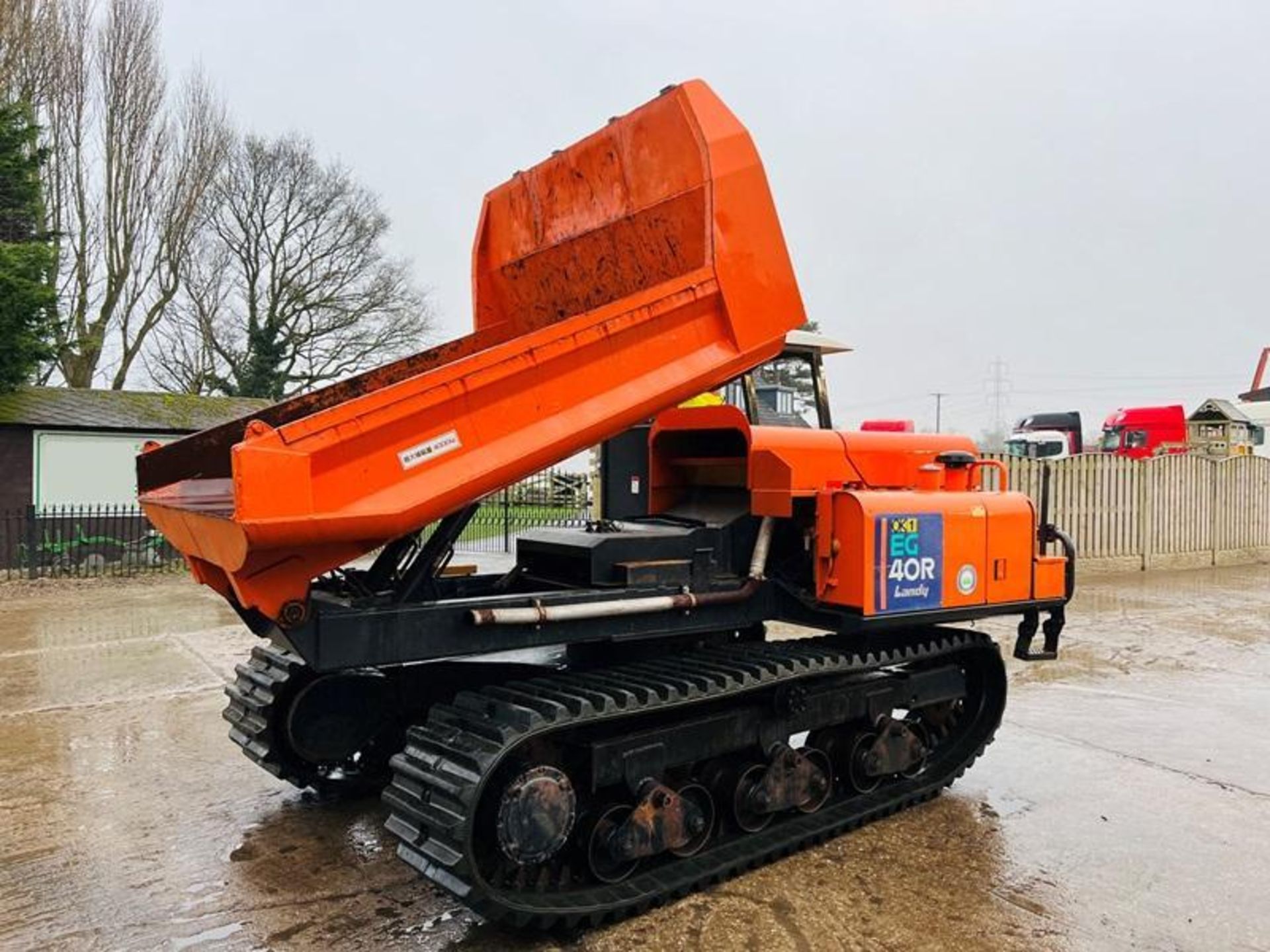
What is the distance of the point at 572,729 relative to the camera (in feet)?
11.8

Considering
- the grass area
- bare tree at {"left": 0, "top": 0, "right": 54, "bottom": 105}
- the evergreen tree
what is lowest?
the grass area

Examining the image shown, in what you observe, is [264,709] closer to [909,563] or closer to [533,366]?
[533,366]

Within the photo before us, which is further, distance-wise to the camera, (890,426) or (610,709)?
(890,426)

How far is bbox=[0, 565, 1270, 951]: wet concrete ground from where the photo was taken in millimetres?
3482

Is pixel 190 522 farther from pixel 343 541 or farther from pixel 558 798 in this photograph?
pixel 558 798

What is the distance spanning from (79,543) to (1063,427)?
70.9 feet

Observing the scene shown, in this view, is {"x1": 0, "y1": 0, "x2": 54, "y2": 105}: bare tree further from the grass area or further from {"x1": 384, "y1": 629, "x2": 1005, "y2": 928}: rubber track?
{"x1": 384, "y1": 629, "x2": 1005, "y2": 928}: rubber track

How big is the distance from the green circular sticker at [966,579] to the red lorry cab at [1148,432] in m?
18.9

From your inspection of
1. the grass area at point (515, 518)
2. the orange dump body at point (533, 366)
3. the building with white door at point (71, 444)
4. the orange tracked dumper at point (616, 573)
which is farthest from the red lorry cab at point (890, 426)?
the building with white door at point (71, 444)

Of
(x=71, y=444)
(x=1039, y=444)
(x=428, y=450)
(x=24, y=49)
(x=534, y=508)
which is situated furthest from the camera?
(x=24, y=49)

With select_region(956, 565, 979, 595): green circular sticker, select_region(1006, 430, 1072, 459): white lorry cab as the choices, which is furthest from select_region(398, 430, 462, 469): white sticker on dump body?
select_region(1006, 430, 1072, 459): white lorry cab

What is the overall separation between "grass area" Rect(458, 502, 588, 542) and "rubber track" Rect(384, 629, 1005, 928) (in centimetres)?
1037

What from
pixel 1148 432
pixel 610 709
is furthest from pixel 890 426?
pixel 1148 432

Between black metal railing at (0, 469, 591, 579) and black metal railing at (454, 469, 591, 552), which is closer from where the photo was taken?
black metal railing at (0, 469, 591, 579)
